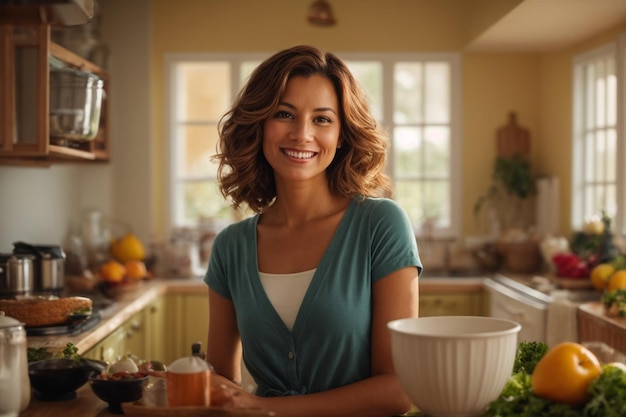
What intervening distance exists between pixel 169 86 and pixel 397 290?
410 cm

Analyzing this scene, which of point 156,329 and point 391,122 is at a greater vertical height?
point 391,122

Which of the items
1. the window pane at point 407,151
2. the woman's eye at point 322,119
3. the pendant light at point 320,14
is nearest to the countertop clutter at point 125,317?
the woman's eye at point 322,119

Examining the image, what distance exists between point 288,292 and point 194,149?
3.94m

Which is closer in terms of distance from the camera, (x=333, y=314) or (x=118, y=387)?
(x=118, y=387)

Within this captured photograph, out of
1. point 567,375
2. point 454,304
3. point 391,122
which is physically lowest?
point 454,304

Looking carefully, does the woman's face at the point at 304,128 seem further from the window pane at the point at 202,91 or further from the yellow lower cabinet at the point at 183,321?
the window pane at the point at 202,91

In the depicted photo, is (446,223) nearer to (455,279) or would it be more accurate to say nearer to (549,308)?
(455,279)

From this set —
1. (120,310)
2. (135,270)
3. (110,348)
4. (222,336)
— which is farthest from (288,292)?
(135,270)

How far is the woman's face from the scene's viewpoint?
210 centimetres

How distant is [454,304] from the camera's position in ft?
17.1

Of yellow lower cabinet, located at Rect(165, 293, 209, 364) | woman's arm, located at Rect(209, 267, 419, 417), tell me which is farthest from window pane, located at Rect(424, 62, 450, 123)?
woman's arm, located at Rect(209, 267, 419, 417)

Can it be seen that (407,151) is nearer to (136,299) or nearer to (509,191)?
(509,191)

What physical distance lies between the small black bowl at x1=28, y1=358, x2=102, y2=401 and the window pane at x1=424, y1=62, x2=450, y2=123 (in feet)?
13.7

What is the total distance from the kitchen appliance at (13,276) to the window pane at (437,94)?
3206 millimetres
